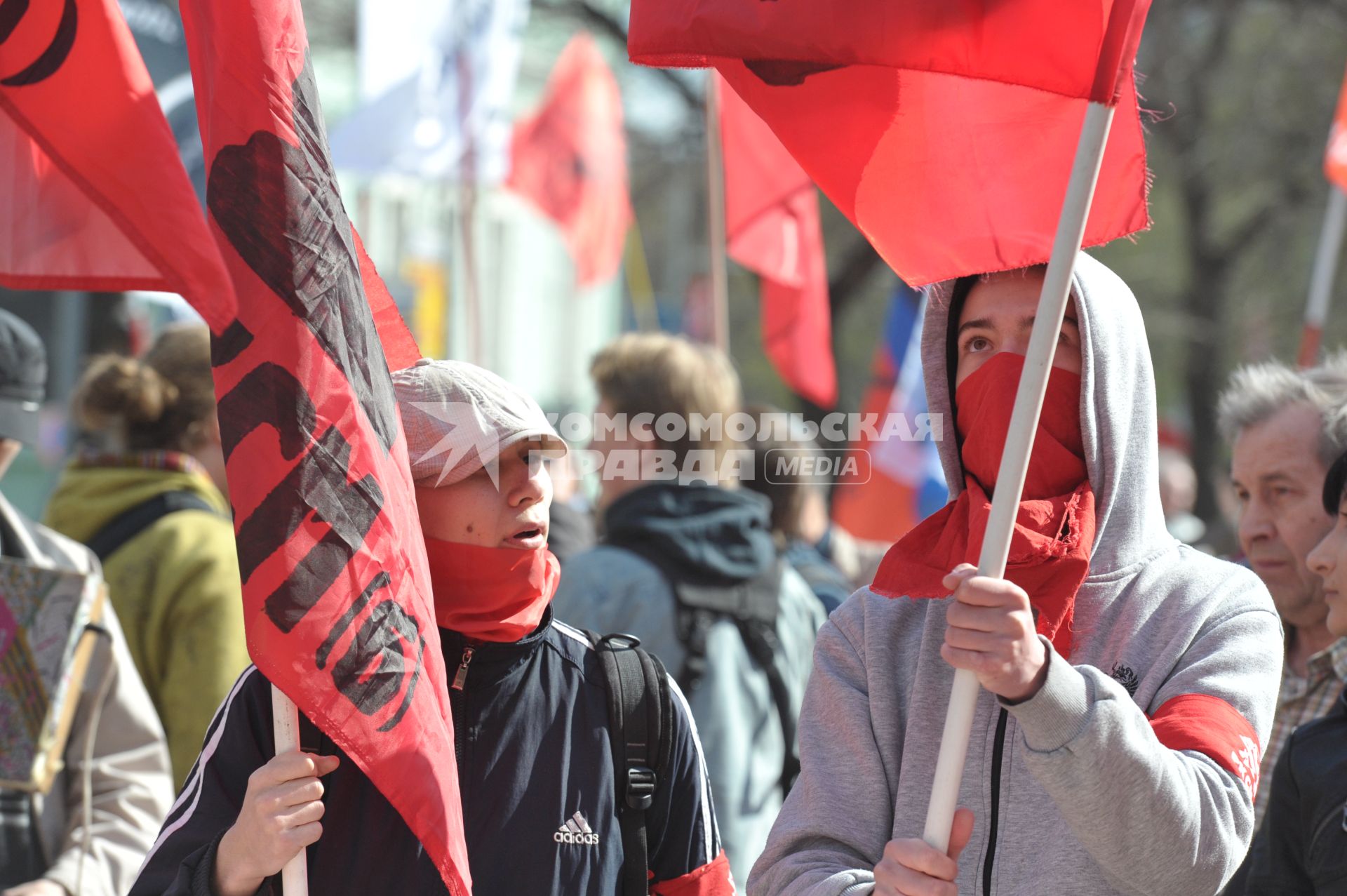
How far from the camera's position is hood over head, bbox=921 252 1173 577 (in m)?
2.08

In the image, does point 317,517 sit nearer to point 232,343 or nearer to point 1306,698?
point 232,343

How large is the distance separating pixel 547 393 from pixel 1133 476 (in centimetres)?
2120

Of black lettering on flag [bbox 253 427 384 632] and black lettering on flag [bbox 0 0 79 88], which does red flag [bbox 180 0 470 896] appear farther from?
black lettering on flag [bbox 0 0 79 88]

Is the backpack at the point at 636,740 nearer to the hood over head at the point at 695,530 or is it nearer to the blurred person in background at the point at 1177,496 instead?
the hood over head at the point at 695,530

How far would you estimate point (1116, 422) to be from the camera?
6.84 feet

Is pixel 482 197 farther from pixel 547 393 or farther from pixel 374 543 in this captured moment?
pixel 374 543

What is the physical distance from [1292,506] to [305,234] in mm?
2325

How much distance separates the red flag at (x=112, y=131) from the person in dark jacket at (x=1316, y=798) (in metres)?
1.96

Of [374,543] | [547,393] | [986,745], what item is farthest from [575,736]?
[547,393]

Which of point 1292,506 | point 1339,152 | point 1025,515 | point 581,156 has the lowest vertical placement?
point 1292,506

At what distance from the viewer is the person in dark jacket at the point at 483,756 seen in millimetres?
2043

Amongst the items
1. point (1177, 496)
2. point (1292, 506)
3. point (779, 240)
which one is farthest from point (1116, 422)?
point (1177, 496)

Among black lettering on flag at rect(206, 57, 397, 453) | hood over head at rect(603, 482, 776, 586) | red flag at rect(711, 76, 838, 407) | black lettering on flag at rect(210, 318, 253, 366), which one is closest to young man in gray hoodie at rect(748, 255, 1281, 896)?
black lettering on flag at rect(206, 57, 397, 453)

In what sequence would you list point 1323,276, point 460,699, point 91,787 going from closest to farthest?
point 460,699, point 91,787, point 1323,276
